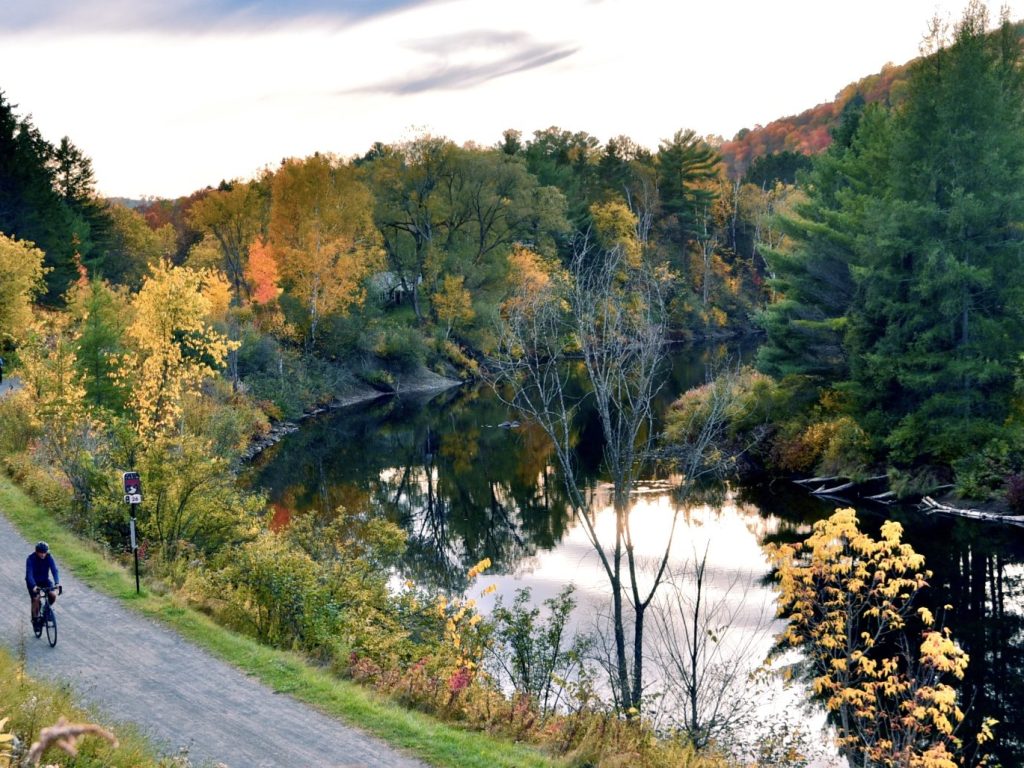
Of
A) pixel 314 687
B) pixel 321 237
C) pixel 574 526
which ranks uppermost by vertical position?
pixel 321 237

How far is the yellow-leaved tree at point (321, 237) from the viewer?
60.7 meters

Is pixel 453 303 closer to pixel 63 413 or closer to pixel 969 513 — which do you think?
pixel 63 413

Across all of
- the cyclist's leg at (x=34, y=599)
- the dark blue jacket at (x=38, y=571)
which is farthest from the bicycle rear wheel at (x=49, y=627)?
the dark blue jacket at (x=38, y=571)

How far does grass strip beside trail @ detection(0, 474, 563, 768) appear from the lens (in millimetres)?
12461

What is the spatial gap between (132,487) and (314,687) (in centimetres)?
656

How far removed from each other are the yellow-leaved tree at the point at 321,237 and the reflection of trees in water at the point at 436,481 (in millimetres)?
9671

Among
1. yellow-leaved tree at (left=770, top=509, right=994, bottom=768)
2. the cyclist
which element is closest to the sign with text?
the cyclist

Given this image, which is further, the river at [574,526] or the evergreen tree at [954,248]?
the evergreen tree at [954,248]

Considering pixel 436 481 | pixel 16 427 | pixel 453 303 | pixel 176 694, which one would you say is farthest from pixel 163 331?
pixel 453 303

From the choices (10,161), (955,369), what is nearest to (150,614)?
(955,369)

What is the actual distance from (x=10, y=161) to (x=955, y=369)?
52575mm

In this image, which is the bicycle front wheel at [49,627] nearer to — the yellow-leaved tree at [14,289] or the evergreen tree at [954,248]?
the evergreen tree at [954,248]

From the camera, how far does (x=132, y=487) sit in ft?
60.4

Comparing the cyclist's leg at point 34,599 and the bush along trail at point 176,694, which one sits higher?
the cyclist's leg at point 34,599
